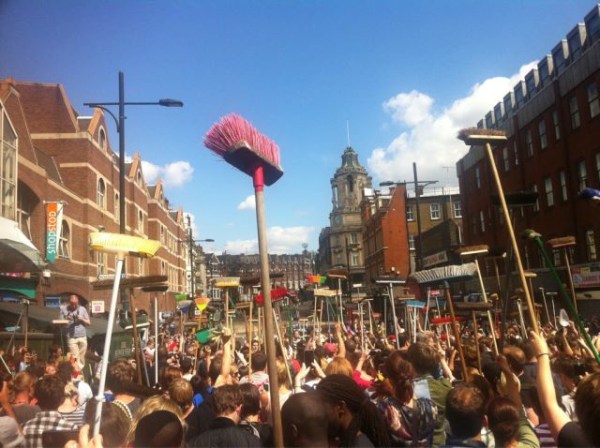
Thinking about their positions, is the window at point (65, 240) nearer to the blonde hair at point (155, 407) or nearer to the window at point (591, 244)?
the blonde hair at point (155, 407)

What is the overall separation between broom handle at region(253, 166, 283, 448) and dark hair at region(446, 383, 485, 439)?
1.26 m

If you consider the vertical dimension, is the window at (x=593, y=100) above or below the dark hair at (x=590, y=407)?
above

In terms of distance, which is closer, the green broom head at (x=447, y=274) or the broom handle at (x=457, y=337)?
the broom handle at (x=457, y=337)

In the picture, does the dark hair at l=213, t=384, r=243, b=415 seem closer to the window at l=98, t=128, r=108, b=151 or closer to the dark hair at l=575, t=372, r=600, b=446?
the dark hair at l=575, t=372, r=600, b=446

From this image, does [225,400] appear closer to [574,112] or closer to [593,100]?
[593,100]

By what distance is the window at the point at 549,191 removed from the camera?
94.9 ft

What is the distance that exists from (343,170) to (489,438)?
98.5 meters

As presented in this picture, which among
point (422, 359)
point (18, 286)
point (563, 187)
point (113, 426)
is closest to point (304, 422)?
point (113, 426)

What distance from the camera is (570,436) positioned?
260 centimetres

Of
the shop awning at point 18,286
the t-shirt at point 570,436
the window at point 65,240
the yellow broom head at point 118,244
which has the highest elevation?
the window at point 65,240

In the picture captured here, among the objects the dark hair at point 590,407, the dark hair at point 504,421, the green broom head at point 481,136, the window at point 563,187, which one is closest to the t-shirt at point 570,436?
the dark hair at point 590,407

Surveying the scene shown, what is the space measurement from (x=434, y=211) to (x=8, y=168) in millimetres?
46914

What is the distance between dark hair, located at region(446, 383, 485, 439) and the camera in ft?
10.9

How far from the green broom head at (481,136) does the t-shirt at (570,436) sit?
3.29m
